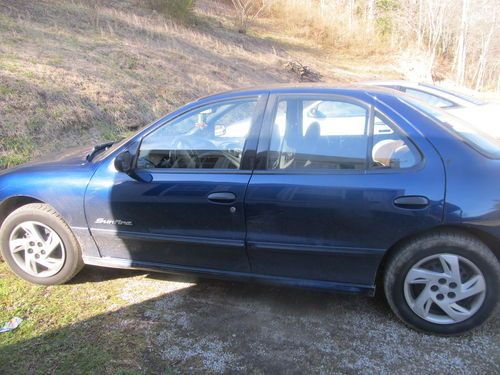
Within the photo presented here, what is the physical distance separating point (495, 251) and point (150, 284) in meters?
2.49

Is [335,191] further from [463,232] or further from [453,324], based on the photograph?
[453,324]

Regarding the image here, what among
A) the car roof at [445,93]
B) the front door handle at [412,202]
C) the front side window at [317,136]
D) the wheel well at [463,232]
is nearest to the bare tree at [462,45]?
the car roof at [445,93]

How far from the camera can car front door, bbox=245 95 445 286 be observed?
8.40 feet

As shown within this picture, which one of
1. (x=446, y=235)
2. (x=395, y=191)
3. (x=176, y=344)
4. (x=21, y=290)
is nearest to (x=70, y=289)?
(x=21, y=290)

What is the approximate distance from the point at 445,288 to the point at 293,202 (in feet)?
3.52

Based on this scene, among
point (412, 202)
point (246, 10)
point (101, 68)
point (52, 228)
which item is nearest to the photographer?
point (412, 202)

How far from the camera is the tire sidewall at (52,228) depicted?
3.28m

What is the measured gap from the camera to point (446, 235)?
2.57m

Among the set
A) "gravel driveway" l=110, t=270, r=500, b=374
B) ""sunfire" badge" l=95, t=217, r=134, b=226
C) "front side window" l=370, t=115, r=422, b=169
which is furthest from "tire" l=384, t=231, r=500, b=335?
""sunfire" badge" l=95, t=217, r=134, b=226

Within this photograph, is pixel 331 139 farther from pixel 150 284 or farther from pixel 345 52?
pixel 345 52

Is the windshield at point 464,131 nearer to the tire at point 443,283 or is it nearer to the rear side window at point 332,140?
the rear side window at point 332,140

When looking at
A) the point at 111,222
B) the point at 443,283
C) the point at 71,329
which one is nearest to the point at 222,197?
the point at 111,222

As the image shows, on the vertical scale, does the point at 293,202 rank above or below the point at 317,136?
below

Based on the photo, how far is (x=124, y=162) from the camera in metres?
3.07
